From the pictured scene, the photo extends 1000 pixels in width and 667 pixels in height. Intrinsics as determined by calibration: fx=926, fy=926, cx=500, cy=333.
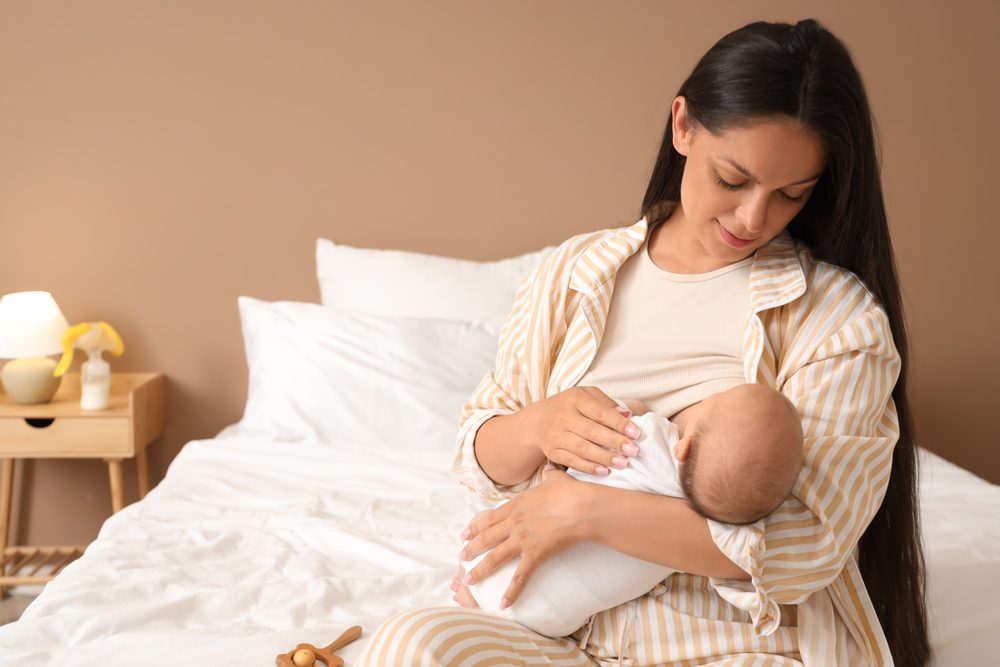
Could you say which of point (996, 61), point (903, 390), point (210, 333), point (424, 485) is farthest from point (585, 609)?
point (996, 61)

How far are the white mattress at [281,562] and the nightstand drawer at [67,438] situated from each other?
0.34 m

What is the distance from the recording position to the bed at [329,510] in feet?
4.85

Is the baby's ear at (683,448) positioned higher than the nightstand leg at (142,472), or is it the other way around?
the baby's ear at (683,448)

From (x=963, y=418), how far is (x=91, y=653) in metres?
3.04

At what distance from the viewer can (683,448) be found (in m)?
1.16

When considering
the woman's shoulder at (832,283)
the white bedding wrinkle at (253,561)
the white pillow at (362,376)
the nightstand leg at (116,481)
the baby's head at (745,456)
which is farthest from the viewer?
the nightstand leg at (116,481)

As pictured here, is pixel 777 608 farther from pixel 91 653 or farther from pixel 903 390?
pixel 91 653

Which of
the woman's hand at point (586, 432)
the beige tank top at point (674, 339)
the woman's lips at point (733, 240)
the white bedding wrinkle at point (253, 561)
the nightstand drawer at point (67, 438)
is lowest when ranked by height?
the nightstand drawer at point (67, 438)

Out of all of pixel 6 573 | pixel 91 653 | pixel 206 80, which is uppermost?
pixel 206 80

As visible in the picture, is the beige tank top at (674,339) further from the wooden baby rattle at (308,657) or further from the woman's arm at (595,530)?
the wooden baby rattle at (308,657)

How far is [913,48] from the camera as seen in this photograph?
3.17 m

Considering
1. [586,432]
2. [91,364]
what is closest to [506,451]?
[586,432]

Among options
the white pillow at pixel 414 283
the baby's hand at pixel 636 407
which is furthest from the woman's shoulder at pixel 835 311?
the white pillow at pixel 414 283

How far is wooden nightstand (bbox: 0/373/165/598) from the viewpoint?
2721mm
